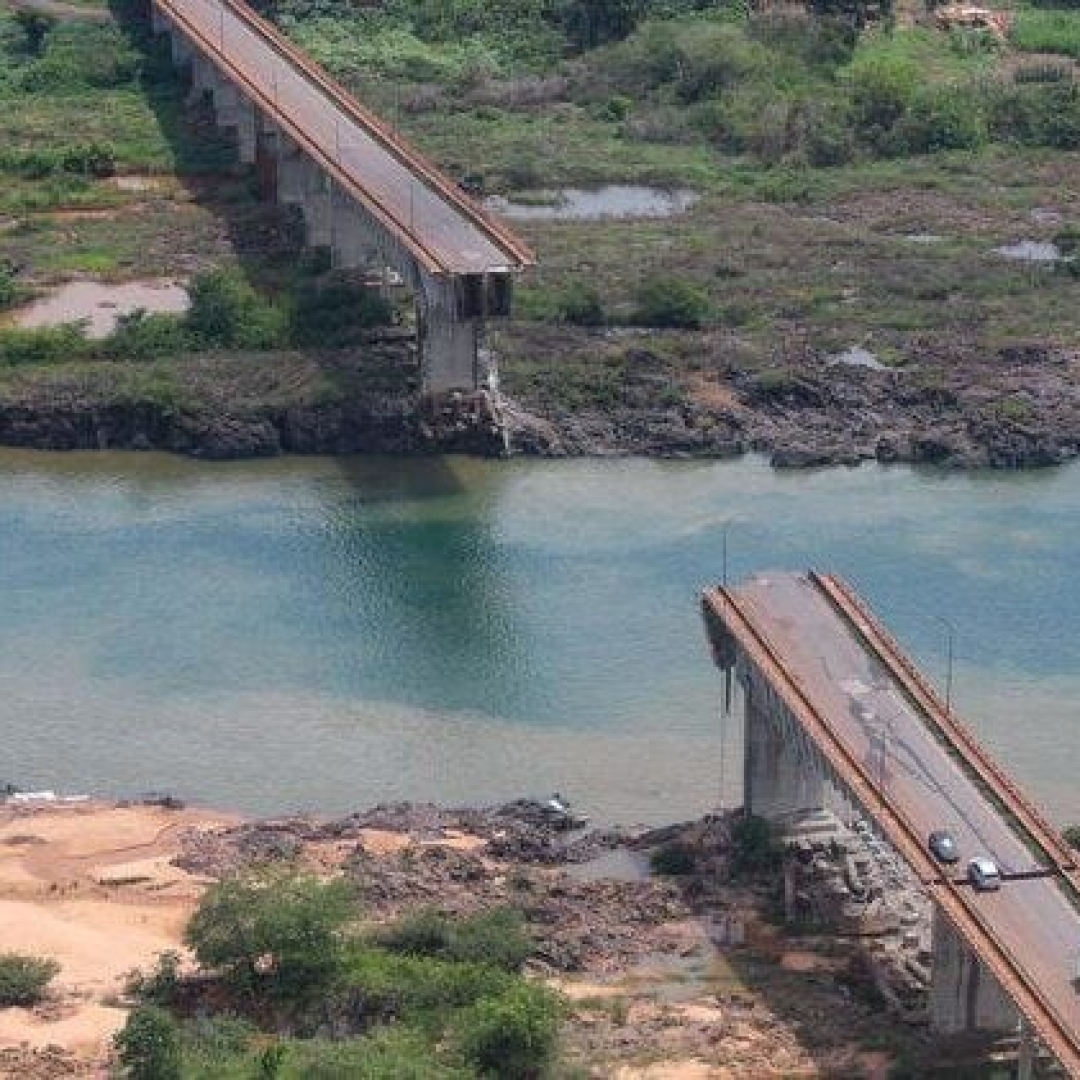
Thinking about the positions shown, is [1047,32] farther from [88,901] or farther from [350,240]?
[88,901]

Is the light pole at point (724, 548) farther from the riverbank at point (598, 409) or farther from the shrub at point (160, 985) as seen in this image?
the shrub at point (160, 985)

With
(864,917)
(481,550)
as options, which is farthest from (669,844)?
(481,550)

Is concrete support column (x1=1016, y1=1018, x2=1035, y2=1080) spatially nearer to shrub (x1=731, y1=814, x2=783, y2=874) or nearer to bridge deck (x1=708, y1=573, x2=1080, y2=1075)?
bridge deck (x1=708, y1=573, x2=1080, y2=1075)

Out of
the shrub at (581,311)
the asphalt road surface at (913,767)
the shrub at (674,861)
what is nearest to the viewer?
the asphalt road surface at (913,767)

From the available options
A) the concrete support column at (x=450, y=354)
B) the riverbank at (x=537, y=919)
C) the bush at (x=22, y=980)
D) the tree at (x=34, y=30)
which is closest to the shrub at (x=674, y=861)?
the riverbank at (x=537, y=919)

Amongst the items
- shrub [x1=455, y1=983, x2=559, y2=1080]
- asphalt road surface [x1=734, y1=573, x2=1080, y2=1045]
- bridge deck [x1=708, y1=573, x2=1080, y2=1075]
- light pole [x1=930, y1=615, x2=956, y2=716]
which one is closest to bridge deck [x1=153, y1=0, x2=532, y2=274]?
light pole [x1=930, y1=615, x2=956, y2=716]

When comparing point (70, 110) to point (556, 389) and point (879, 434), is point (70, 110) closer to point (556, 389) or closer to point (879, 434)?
point (556, 389)
